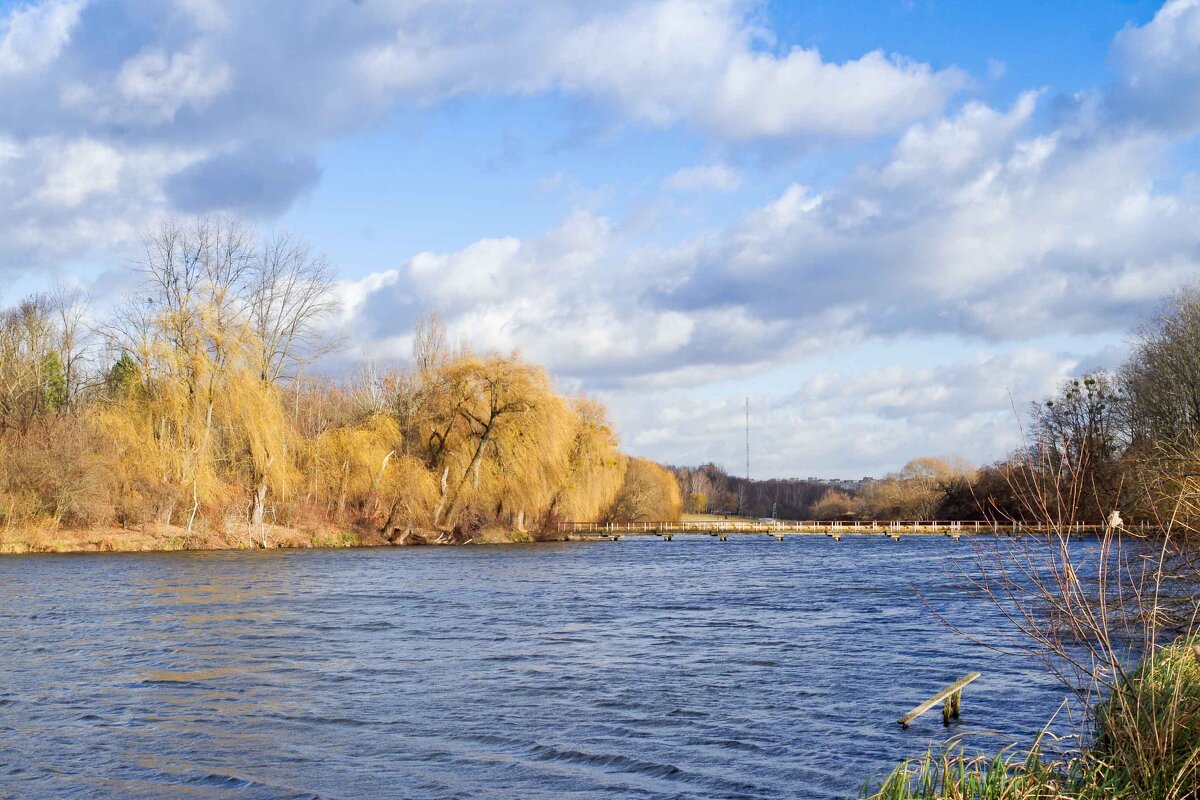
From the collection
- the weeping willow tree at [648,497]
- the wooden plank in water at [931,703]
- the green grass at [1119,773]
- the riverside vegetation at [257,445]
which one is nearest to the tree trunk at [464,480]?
the riverside vegetation at [257,445]

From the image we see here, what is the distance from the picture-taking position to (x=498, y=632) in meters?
23.8

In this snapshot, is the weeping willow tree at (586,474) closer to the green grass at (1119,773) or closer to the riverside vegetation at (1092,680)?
the riverside vegetation at (1092,680)

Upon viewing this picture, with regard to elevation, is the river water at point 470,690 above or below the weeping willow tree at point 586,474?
below

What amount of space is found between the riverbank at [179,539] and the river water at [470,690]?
40.4 feet

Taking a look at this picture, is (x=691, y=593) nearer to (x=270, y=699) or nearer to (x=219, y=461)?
(x=270, y=699)

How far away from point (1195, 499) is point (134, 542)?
43449mm

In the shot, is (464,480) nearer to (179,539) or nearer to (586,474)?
(586,474)

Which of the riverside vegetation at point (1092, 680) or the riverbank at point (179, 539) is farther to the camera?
the riverbank at point (179, 539)

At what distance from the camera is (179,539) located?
155ft

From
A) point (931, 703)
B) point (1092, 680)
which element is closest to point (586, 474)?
point (931, 703)

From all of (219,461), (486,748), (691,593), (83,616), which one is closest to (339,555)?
(219,461)

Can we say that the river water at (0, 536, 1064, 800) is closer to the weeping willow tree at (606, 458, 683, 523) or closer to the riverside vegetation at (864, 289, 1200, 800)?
the riverside vegetation at (864, 289, 1200, 800)

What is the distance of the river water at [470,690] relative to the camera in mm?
12047

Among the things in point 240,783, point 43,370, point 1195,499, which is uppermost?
point 43,370
